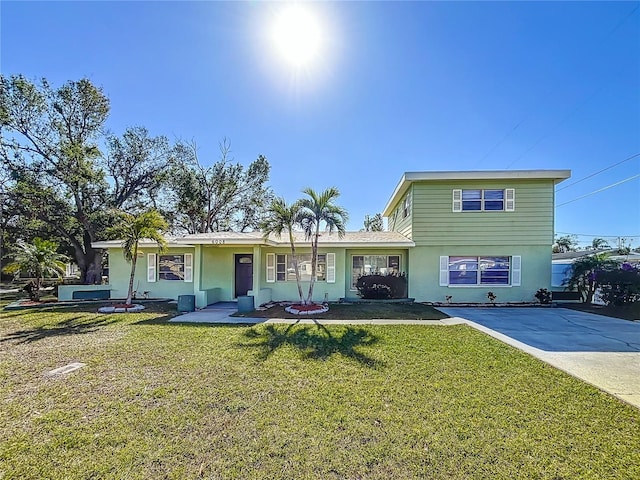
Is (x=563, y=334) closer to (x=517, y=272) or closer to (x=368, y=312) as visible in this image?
(x=368, y=312)

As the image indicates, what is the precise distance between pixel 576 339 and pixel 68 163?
25530mm

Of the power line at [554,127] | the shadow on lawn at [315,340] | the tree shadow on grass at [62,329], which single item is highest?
the power line at [554,127]

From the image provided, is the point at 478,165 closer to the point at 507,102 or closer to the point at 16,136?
the point at 507,102

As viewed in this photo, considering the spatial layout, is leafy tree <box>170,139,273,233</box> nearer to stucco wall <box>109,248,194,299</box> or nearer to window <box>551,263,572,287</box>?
stucco wall <box>109,248,194,299</box>

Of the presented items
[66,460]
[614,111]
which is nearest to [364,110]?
[614,111]

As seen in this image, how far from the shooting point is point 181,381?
4.75 meters

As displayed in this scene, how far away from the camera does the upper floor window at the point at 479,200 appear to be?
43.1 ft

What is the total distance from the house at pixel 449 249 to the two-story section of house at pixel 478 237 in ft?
0.13

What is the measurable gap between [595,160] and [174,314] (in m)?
22.7

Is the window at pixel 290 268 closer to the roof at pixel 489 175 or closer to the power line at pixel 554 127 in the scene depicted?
the roof at pixel 489 175

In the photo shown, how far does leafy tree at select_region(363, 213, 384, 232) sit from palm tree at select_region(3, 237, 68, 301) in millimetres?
30175

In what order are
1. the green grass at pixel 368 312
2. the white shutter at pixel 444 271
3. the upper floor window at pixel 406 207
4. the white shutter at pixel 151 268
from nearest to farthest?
the green grass at pixel 368 312 → the white shutter at pixel 444 271 → the white shutter at pixel 151 268 → the upper floor window at pixel 406 207

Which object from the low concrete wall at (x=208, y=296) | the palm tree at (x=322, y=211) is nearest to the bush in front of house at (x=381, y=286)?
the palm tree at (x=322, y=211)

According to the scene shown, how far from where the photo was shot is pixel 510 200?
1304 centimetres
